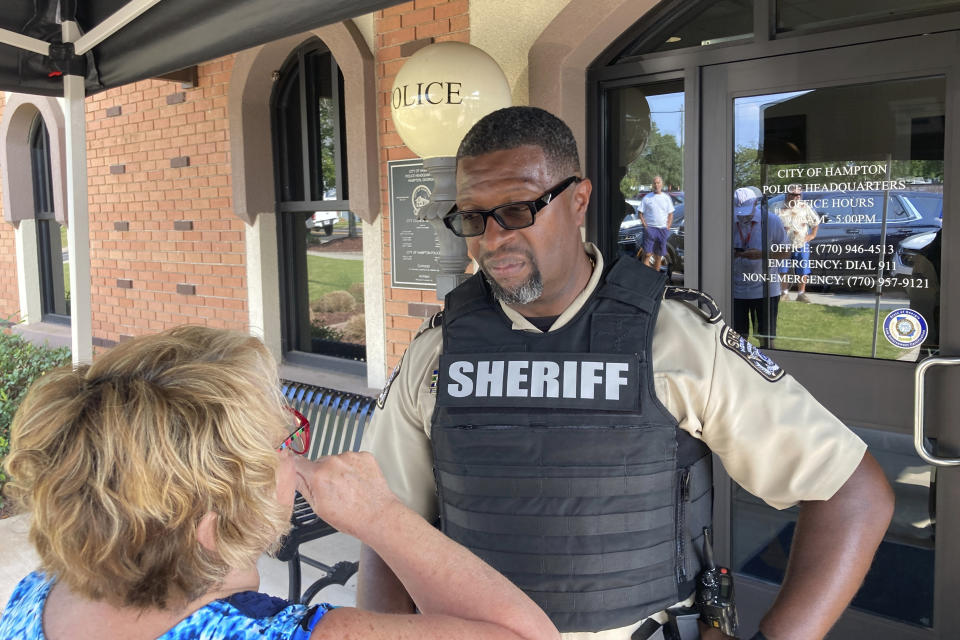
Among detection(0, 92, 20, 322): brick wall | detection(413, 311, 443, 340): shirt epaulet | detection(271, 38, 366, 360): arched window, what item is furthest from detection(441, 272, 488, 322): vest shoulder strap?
detection(0, 92, 20, 322): brick wall

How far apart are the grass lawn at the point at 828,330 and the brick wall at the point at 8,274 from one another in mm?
7894

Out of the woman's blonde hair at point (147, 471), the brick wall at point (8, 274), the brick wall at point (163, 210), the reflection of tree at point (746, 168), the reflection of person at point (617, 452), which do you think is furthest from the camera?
the brick wall at point (8, 274)

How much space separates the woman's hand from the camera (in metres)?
1.09

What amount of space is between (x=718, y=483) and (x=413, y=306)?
1806mm

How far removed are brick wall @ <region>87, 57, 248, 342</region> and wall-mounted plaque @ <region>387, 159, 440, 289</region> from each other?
5.50ft

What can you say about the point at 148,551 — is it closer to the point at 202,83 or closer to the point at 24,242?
the point at 202,83

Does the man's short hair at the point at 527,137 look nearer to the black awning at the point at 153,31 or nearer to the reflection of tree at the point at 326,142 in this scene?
the black awning at the point at 153,31

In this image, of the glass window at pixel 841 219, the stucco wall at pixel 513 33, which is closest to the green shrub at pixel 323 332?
the stucco wall at pixel 513 33

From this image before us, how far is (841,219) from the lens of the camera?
9.37 ft

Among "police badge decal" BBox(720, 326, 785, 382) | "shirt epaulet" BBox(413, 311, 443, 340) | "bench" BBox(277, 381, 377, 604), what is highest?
"shirt epaulet" BBox(413, 311, 443, 340)

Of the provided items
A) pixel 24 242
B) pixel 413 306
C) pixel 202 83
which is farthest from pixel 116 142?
pixel 413 306

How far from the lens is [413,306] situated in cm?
423

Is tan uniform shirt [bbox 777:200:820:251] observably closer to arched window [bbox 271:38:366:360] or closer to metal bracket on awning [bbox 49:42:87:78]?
metal bracket on awning [bbox 49:42:87:78]

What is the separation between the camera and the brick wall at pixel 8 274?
8398 mm
